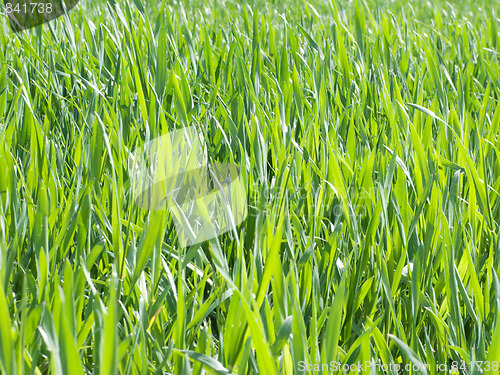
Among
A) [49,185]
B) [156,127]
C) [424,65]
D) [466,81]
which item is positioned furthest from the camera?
[424,65]

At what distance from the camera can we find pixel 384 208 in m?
0.71

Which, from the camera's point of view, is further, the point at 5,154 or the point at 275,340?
the point at 5,154

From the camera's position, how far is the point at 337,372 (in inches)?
22.6

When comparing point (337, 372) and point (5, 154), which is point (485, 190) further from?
point (5, 154)

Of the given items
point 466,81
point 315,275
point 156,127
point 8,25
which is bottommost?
point 466,81

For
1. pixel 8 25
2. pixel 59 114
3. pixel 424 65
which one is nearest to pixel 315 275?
pixel 59 114

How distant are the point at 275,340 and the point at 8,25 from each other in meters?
1.74

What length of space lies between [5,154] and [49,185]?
12cm

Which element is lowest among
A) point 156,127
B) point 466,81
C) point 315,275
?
point 466,81

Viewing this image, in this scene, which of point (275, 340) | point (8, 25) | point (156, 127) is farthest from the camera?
point (8, 25)

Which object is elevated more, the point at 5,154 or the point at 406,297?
the point at 5,154

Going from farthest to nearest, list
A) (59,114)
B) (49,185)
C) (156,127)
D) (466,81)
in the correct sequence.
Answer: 1. (466,81)
2. (59,114)
3. (156,127)
4. (49,185)

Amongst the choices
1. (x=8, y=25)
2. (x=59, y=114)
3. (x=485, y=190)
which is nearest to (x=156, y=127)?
(x=59, y=114)

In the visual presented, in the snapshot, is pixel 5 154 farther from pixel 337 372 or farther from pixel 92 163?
pixel 337 372
